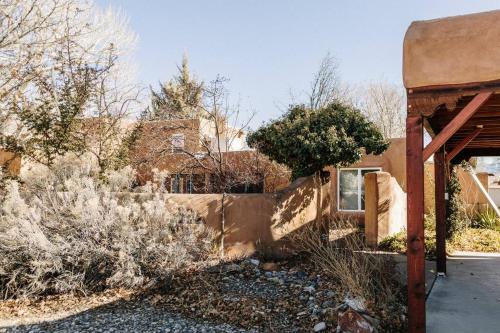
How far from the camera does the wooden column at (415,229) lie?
14.3 feet

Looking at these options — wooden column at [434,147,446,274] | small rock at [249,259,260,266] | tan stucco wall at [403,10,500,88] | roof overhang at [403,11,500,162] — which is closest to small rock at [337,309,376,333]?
roof overhang at [403,11,500,162]

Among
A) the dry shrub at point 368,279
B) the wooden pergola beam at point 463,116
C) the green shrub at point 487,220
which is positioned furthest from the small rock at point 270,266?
the green shrub at point 487,220

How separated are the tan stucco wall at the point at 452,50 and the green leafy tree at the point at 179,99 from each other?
9.99 meters

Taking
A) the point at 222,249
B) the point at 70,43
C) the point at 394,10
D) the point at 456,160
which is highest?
the point at 394,10

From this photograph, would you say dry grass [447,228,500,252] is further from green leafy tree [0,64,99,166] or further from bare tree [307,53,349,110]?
bare tree [307,53,349,110]

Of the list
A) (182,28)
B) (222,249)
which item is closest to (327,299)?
(222,249)

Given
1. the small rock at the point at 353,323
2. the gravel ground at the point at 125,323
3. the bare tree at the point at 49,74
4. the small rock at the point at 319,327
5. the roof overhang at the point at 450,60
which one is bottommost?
the gravel ground at the point at 125,323

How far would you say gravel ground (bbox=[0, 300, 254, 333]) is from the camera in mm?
5215

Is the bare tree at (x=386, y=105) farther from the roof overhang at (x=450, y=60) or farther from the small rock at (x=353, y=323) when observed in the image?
the small rock at (x=353, y=323)

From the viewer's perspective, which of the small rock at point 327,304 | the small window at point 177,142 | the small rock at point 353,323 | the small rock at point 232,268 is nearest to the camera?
the small rock at point 353,323

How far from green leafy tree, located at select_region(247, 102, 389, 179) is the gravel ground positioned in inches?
201

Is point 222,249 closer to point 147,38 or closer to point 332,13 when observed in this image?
point 332,13

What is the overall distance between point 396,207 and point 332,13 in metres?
7.10

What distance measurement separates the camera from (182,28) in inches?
639
